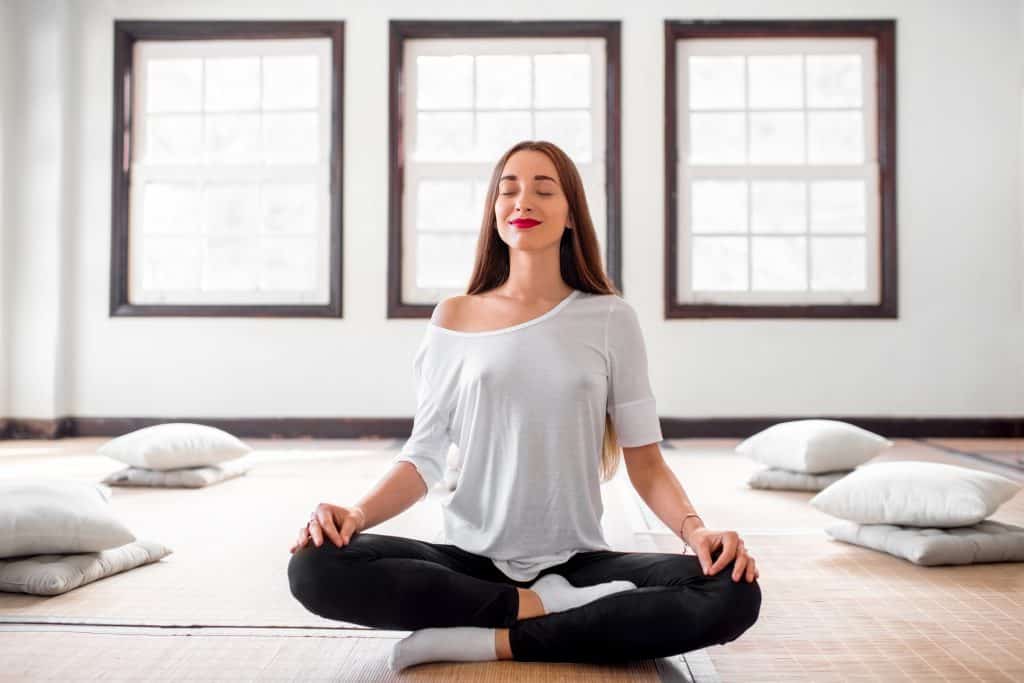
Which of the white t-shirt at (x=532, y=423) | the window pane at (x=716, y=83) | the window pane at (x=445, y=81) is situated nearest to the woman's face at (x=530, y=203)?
the white t-shirt at (x=532, y=423)

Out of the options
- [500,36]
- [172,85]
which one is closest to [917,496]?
[500,36]

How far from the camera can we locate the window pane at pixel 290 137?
5.04 metres

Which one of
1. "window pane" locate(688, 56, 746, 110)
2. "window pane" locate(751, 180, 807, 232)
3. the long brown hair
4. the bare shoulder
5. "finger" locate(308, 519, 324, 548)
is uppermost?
"window pane" locate(688, 56, 746, 110)

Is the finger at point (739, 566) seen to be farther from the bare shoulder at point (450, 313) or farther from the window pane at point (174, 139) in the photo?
the window pane at point (174, 139)

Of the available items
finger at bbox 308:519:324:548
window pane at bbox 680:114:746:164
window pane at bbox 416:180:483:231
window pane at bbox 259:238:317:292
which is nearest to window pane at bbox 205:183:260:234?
window pane at bbox 259:238:317:292

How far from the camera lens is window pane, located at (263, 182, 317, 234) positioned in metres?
5.04

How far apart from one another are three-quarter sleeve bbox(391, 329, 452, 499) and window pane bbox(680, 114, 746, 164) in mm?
3783

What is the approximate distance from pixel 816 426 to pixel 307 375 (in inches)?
117

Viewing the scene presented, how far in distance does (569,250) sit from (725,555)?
0.66 metres

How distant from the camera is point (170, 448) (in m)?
3.17

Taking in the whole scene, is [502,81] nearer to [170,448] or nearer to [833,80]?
[833,80]

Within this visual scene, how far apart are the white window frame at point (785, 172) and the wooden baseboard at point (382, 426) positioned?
72 centimetres

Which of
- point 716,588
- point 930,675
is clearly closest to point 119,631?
point 716,588

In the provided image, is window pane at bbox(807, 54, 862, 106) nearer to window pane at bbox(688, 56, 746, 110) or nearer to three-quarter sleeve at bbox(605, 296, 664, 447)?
window pane at bbox(688, 56, 746, 110)
